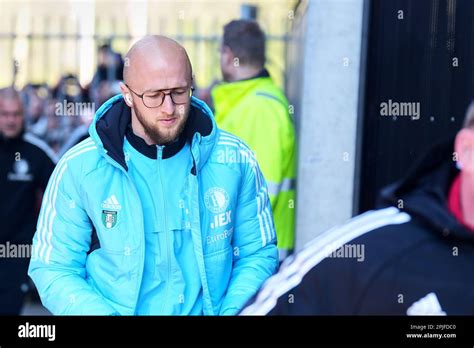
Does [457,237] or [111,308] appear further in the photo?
[111,308]

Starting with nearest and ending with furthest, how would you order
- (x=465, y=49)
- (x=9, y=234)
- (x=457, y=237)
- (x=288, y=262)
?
(x=457, y=237) → (x=288, y=262) → (x=465, y=49) → (x=9, y=234)

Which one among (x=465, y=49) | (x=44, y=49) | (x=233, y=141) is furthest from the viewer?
(x=44, y=49)

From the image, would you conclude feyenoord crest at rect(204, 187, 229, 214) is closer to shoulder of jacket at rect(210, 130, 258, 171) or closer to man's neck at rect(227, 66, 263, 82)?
shoulder of jacket at rect(210, 130, 258, 171)

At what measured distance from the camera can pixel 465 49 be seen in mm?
→ 3346

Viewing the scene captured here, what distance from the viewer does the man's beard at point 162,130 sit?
94.8 inches

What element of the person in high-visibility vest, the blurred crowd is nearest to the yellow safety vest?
the person in high-visibility vest

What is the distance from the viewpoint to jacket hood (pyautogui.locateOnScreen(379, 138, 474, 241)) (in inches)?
70.2

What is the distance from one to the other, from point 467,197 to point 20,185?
257cm

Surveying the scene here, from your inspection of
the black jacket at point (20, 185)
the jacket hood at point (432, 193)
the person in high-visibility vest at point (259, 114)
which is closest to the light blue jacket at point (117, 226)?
the jacket hood at point (432, 193)

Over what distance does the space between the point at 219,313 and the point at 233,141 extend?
1.59 ft

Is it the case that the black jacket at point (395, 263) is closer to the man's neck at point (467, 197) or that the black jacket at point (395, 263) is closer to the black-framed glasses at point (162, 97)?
the man's neck at point (467, 197)

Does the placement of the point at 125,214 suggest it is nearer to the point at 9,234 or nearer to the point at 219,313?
the point at 219,313
